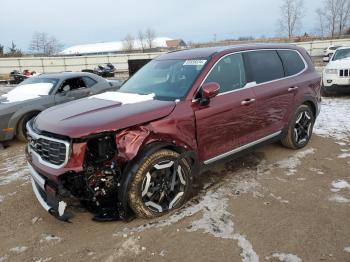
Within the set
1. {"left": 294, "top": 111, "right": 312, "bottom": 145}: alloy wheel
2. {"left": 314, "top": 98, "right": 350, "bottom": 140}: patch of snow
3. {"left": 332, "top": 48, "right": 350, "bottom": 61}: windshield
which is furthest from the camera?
{"left": 332, "top": 48, "right": 350, "bottom": 61}: windshield

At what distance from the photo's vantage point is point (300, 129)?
230 inches

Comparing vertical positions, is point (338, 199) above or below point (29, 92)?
below

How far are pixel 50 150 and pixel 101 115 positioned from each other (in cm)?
62

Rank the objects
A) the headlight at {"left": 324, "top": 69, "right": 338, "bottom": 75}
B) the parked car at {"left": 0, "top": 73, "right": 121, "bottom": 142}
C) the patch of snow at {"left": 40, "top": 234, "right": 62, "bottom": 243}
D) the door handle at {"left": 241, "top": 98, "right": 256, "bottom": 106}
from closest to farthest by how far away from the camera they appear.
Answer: the patch of snow at {"left": 40, "top": 234, "right": 62, "bottom": 243}
the door handle at {"left": 241, "top": 98, "right": 256, "bottom": 106}
the parked car at {"left": 0, "top": 73, "right": 121, "bottom": 142}
the headlight at {"left": 324, "top": 69, "right": 338, "bottom": 75}

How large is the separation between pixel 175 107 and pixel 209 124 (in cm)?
53

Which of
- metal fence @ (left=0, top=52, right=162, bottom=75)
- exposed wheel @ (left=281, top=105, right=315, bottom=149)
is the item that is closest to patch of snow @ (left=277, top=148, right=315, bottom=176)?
exposed wheel @ (left=281, top=105, right=315, bottom=149)

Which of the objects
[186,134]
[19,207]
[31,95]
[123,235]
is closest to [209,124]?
[186,134]

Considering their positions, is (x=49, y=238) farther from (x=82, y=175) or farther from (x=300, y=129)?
(x=300, y=129)

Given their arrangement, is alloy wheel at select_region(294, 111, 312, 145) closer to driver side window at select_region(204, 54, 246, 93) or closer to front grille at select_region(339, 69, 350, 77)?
driver side window at select_region(204, 54, 246, 93)

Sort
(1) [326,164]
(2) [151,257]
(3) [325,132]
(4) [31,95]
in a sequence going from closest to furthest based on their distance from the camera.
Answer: (2) [151,257], (1) [326,164], (3) [325,132], (4) [31,95]

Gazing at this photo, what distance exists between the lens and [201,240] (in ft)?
10.9

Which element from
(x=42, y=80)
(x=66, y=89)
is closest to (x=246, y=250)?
(x=66, y=89)

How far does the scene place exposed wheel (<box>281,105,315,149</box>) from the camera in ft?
18.4

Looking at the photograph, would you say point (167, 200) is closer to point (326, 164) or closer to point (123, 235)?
point (123, 235)
